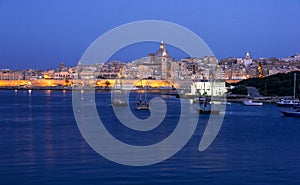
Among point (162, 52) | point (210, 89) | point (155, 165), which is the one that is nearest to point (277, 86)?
point (210, 89)

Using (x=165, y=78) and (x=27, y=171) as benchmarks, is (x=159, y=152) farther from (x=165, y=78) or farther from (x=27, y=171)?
(x=165, y=78)

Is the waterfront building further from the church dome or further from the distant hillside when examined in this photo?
the church dome

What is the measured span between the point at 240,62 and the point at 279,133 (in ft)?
157

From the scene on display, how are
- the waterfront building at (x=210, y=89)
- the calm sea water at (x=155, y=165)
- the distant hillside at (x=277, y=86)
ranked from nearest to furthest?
the calm sea water at (x=155, y=165)
the distant hillside at (x=277, y=86)
the waterfront building at (x=210, y=89)

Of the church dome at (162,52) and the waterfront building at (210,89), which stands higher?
the church dome at (162,52)

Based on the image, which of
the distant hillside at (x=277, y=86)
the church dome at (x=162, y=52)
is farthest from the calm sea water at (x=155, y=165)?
the church dome at (x=162, y=52)

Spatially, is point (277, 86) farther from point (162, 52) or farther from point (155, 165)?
point (162, 52)

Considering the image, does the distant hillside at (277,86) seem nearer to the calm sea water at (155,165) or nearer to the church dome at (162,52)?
the calm sea water at (155,165)

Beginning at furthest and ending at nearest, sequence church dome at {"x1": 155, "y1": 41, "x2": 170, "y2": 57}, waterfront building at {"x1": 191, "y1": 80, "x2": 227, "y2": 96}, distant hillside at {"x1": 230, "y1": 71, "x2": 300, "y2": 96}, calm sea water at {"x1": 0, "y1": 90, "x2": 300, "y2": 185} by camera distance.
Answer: church dome at {"x1": 155, "y1": 41, "x2": 170, "y2": 57}
waterfront building at {"x1": 191, "y1": 80, "x2": 227, "y2": 96}
distant hillside at {"x1": 230, "y1": 71, "x2": 300, "y2": 96}
calm sea water at {"x1": 0, "y1": 90, "x2": 300, "y2": 185}

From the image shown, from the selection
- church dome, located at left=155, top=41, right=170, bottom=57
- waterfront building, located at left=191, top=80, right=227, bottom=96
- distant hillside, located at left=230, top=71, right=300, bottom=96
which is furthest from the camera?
church dome, located at left=155, top=41, right=170, bottom=57

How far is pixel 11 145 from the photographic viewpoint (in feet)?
20.8

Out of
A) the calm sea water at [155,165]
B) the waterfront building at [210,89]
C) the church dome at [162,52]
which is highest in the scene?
the church dome at [162,52]

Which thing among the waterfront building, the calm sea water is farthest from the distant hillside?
the calm sea water

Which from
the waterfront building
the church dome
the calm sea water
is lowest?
the calm sea water
